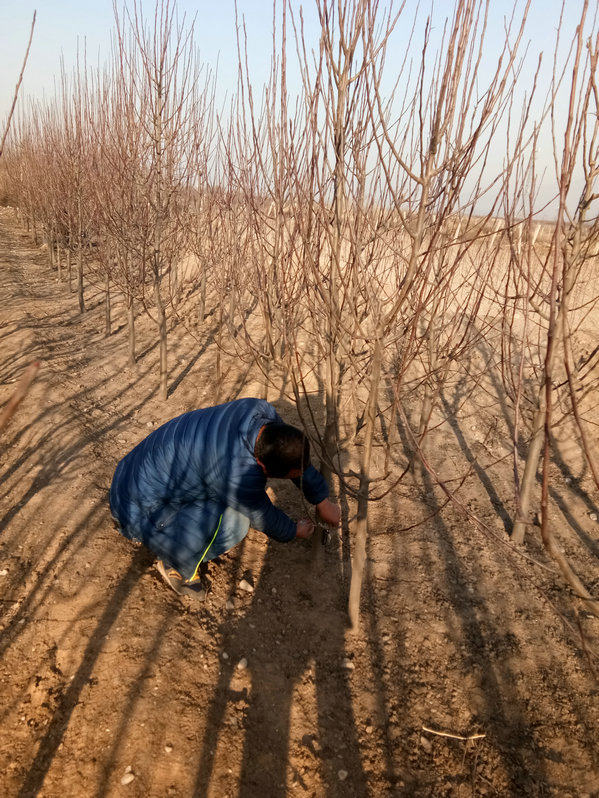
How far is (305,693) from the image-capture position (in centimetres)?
224

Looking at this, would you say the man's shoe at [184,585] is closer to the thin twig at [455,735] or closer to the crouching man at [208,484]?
the crouching man at [208,484]

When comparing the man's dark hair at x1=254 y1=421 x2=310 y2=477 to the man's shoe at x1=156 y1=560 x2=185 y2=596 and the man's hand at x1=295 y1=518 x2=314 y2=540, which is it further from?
the man's shoe at x1=156 y1=560 x2=185 y2=596

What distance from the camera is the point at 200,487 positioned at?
2.49m

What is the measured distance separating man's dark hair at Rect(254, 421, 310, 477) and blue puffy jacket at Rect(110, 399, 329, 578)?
1.7 inches

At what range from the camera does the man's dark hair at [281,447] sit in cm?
218

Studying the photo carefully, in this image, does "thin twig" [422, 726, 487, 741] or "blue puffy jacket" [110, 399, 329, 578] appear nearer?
"thin twig" [422, 726, 487, 741]

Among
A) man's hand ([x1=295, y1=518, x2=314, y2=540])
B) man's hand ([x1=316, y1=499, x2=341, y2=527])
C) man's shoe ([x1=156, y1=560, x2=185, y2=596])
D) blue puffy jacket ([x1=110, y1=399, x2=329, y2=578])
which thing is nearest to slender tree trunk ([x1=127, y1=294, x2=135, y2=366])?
blue puffy jacket ([x1=110, y1=399, x2=329, y2=578])

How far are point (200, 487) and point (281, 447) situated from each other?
56cm

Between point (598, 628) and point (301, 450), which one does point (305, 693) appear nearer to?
point (301, 450)

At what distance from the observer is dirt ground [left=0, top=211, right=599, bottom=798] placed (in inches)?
74.9

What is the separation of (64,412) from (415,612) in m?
3.57

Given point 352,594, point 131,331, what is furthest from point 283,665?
point 131,331

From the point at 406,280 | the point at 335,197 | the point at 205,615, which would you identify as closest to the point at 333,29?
the point at 335,197

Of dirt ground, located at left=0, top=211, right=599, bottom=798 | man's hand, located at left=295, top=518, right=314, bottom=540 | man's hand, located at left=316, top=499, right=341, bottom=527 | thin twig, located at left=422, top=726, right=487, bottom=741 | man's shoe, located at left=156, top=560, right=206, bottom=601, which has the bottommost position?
thin twig, located at left=422, top=726, right=487, bottom=741
